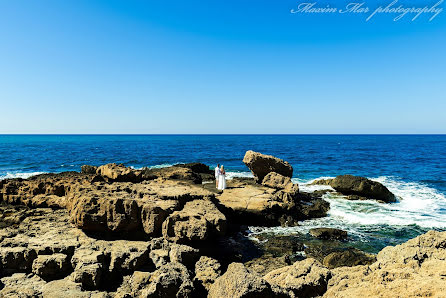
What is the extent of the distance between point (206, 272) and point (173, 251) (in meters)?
1.37

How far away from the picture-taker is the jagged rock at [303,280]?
623 cm

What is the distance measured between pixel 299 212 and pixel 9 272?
14271mm

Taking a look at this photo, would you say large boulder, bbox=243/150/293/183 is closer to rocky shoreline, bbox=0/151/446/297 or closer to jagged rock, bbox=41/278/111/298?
rocky shoreline, bbox=0/151/446/297

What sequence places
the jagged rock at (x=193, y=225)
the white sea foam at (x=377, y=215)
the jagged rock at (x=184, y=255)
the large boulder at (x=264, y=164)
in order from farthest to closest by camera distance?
the large boulder at (x=264, y=164) → the white sea foam at (x=377, y=215) → the jagged rock at (x=193, y=225) → the jagged rock at (x=184, y=255)

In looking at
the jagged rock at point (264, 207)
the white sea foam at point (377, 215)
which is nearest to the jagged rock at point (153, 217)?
the jagged rock at point (264, 207)

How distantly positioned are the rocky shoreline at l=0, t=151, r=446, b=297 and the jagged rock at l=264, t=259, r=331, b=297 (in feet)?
0.08

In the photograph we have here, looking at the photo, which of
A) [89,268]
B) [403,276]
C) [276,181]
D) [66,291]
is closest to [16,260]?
[66,291]

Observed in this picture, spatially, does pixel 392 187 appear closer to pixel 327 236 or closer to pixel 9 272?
pixel 327 236

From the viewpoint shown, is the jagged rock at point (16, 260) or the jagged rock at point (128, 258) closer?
the jagged rock at point (16, 260)

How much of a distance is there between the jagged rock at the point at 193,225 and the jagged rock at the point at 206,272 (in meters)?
1.06

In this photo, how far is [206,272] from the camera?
827 centimetres

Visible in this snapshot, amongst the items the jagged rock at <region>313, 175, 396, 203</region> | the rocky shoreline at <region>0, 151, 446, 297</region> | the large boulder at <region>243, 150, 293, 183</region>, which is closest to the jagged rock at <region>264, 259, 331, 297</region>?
the rocky shoreline at <region>0, 151, 446, 297</region>

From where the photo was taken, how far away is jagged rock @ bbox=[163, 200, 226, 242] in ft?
32.1

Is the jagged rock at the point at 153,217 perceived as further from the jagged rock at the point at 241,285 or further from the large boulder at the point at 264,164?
the large boulder at the point at 264,164
